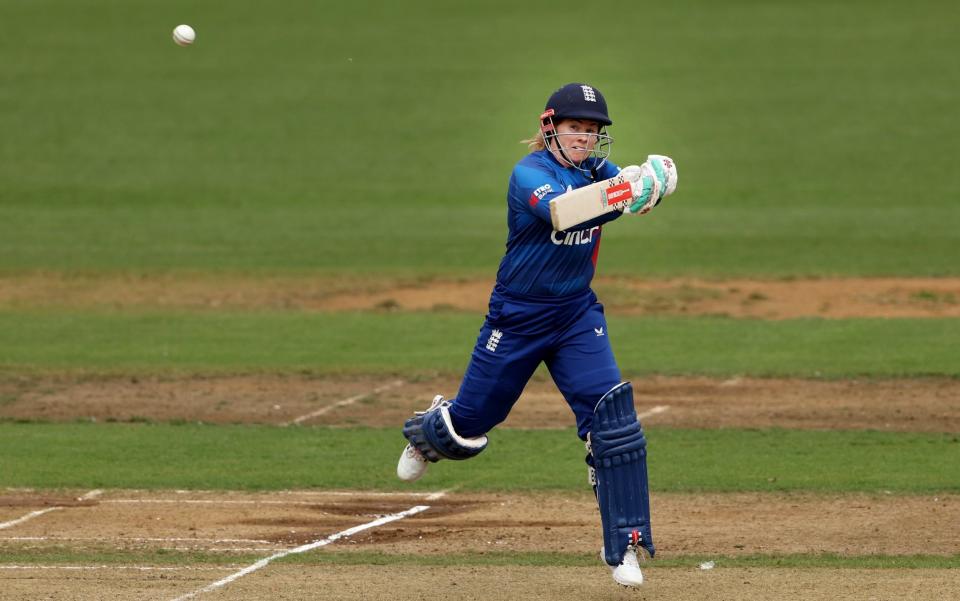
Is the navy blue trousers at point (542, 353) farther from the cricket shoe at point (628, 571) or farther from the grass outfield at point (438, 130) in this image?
the grass outfield at point (438, 130)

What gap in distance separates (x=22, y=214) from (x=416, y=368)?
1492 cm

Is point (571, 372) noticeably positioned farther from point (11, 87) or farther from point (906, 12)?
point (906, 12)

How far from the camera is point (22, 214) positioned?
96.6ft

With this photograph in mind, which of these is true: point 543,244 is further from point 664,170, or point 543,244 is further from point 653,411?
point 653,411

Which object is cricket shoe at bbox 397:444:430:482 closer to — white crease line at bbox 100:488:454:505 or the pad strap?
the pad strap

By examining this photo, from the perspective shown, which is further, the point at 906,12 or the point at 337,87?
the point at 906,12

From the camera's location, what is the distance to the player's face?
8453 mm

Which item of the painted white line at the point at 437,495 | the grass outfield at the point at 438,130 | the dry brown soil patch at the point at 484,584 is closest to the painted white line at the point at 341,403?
Answer: the painted white line at the point at 437,495

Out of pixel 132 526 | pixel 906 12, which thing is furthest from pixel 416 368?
pixel 906 12

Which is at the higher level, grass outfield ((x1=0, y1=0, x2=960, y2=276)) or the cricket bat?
grass outfield ((x1=0, y1=0, x2=960, y2=276))

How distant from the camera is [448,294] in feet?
72.7

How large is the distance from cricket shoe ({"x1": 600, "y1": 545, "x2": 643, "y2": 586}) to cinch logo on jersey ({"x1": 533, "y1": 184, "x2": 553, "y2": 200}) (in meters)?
1.87

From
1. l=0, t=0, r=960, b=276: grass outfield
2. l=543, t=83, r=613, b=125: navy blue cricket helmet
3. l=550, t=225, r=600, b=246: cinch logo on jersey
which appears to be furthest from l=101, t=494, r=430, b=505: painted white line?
l=0, t=0, r=960, b=276: grass outfield

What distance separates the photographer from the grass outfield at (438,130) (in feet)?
86.7
